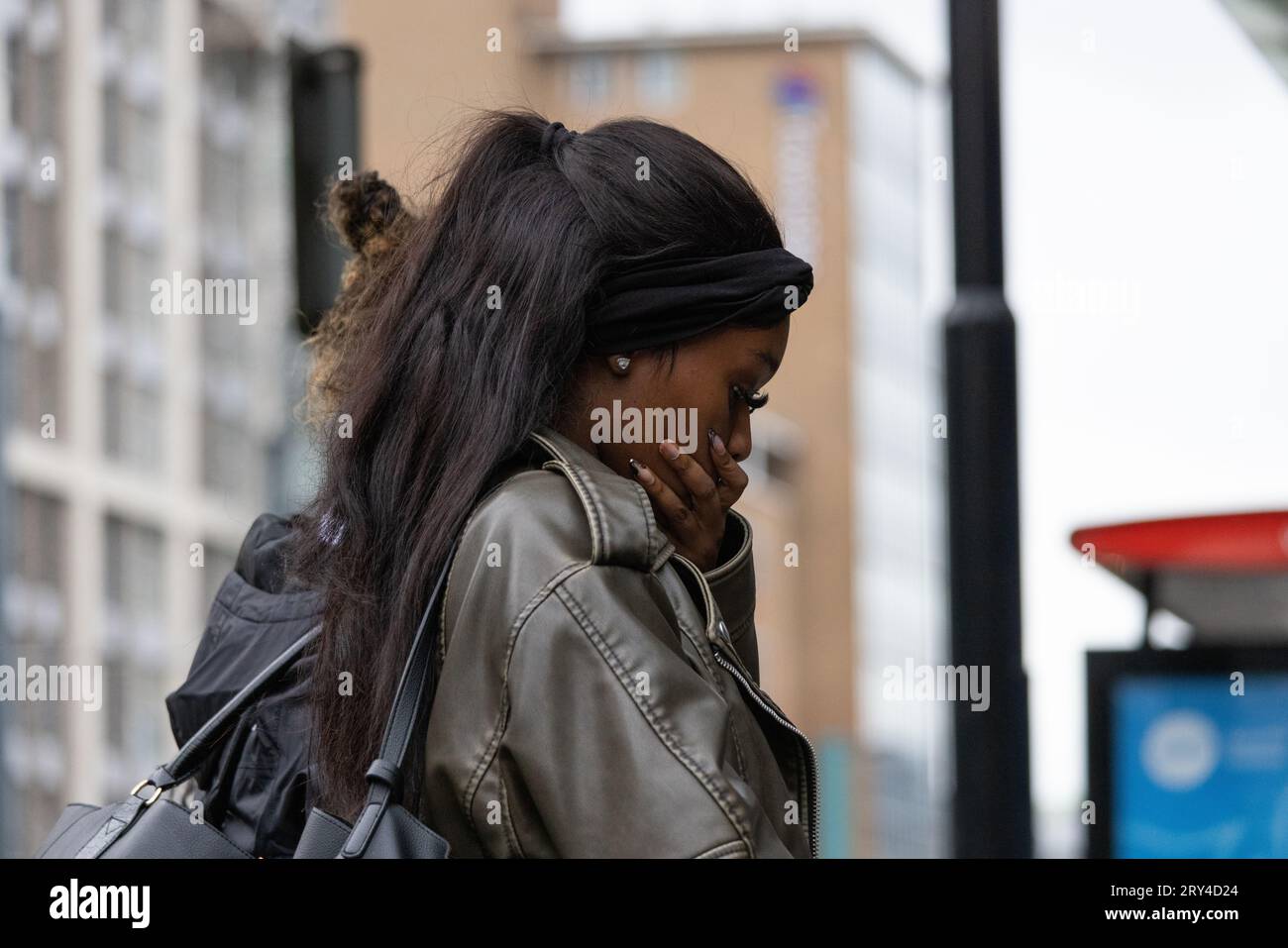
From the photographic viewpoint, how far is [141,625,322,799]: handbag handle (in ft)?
8.13

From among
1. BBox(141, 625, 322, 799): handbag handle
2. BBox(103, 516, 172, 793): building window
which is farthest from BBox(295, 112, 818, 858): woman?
BBox(103, 516, 172, 793): building window

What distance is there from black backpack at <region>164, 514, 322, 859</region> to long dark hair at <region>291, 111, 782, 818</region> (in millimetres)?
115

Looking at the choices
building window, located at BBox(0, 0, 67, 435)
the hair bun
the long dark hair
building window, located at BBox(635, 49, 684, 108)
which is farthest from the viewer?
building window, located at BBox(635, 49, 684, 108)

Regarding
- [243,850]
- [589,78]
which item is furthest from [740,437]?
[589,78]

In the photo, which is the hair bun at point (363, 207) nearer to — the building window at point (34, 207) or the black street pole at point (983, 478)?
the black street pole at point (983, 478)

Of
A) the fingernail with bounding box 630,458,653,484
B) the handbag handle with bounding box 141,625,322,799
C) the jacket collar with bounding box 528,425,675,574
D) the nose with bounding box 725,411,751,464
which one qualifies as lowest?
the handbag handle with bounding box 141,625,322,799

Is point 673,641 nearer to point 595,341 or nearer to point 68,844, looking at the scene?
point 595,341

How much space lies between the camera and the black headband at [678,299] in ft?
8.18

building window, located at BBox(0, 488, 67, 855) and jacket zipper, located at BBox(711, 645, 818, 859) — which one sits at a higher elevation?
jacket zipper, located at BBox(711, 645, 818, 859)

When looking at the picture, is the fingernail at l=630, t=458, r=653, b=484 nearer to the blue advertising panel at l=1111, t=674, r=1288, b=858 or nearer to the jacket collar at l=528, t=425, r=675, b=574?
the jacket collar at l=528, t=425, r=675, b=574

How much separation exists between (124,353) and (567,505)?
41.8m

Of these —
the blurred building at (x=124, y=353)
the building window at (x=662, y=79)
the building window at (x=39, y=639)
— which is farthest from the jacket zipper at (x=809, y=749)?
the building window at (x=662, y=79)
